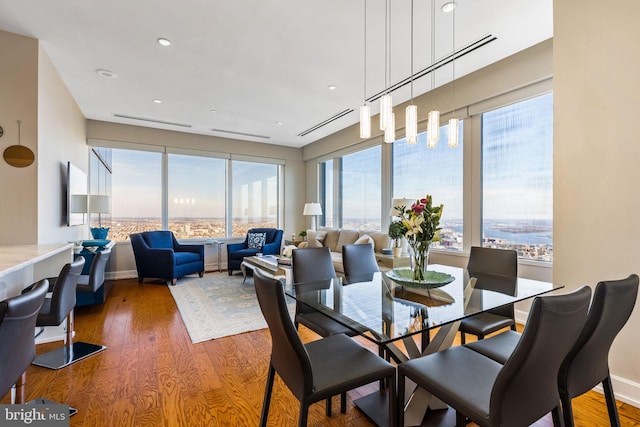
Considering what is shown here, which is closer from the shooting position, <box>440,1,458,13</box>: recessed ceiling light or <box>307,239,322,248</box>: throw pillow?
<box>440,1,458,13</box>: recessed ceiling light

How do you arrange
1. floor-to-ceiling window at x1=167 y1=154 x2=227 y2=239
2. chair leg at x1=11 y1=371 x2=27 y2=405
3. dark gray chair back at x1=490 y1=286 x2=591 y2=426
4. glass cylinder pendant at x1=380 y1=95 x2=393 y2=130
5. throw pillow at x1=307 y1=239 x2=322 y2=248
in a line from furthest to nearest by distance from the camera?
floor-to-ceiling window at x1=167 y1=154 x2=227 y2=239 < throw pillow at x1=307 y1=239 x2=322 y2=248 < glass cylinder pendant at x1=380 y1=95 x2=393 y2=130 < chair leg at x1=11 y1=371 x2=27 y2=405 < dark gray chair back at x1=490 y1=286 x2=591 y2=426

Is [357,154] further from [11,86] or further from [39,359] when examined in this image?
[39,359]

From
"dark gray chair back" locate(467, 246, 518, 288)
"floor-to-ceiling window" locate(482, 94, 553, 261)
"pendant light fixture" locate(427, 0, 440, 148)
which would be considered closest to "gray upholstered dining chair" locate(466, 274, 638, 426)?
"dark gray chair back" locate(467, 246, 518, 288)

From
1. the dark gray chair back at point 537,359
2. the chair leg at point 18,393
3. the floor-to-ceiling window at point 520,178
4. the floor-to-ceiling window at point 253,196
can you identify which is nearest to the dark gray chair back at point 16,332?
the chair leg at point 18,393

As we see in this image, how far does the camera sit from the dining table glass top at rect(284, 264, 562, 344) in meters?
1.42

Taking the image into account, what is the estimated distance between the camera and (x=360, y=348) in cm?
160

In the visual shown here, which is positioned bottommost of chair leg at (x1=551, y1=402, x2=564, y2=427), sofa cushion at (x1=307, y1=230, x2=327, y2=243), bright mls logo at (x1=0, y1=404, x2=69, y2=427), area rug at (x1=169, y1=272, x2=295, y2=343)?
area rug at (x1=169, y1=272, x2=295, y2=343)

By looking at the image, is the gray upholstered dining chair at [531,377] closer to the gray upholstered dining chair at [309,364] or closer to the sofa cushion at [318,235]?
the gray upholstered dining chair at [309,364]

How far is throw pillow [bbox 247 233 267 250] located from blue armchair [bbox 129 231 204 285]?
978mm

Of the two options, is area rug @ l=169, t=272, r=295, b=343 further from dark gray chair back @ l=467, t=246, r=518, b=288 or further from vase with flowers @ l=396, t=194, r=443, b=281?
dark gray chair back @ l=467, t=246, r=518, b=288

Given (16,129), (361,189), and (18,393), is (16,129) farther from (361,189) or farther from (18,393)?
(361,189)

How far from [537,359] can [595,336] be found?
503 millimetres

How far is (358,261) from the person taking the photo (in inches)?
109

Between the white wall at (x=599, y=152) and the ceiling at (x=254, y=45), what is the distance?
57cm
